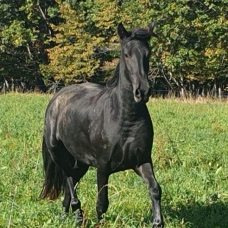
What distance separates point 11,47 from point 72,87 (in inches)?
1292

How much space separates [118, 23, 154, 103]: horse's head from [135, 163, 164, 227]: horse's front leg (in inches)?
31.0

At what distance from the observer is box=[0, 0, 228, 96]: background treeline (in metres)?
29.5

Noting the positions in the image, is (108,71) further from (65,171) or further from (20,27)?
(65,171)

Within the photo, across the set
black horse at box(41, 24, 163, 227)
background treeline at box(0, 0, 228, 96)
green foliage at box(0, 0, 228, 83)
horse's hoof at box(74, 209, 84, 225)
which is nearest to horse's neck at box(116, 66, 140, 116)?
black horse at box(41, 24, 163, 227)

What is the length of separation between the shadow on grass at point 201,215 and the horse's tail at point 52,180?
52.7 inches

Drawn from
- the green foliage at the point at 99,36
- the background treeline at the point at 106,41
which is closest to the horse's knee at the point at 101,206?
the green foliage at the point at 99,36

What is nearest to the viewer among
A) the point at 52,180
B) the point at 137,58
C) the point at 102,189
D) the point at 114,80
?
the point at 137,58

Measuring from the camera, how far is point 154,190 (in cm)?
473

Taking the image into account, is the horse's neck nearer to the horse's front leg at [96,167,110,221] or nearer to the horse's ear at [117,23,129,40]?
the horse's ear at [117,23,129,40]

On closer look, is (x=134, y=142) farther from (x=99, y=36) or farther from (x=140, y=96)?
(x=99, y=36)

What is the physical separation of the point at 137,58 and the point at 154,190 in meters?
1.21

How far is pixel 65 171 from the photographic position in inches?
244

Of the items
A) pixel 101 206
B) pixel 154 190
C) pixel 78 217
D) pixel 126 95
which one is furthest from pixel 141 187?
pixel 126 95

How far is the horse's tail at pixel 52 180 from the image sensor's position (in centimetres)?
624
